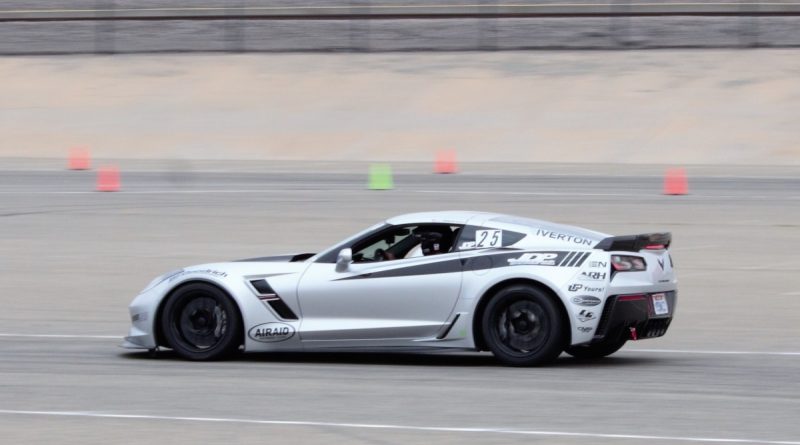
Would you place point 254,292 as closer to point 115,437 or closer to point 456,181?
point 115,437

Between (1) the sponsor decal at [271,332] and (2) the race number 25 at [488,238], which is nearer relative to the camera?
(2) the race number 25 at [488,238]

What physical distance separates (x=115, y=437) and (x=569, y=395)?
2.90 metres

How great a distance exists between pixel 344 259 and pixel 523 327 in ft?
4.65

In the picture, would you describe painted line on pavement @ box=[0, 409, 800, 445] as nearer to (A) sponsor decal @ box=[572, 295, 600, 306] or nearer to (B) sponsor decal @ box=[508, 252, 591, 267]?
(A) sponsor decal @ box=[572, 295, 600, 306]

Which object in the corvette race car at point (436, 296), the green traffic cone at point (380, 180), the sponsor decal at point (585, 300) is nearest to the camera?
the sponsor decal at point (585, 300)

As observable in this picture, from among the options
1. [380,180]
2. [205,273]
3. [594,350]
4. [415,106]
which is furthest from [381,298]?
[415,106]

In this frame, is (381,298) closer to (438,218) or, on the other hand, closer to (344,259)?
(344,259)

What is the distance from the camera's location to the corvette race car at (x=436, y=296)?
959cm

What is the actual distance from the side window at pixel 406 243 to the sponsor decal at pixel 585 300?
110cm

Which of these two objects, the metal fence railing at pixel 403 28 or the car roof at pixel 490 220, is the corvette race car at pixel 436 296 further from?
the metal fence railing at pixel 403 28

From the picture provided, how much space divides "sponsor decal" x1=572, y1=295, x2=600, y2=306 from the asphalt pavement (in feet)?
1.65

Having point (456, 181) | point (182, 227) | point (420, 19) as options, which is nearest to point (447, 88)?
point (420, 19)

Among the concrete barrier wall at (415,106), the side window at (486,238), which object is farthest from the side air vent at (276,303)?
the concrete barrier wall at (415,106)

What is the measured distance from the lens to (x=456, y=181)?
88.2ft
